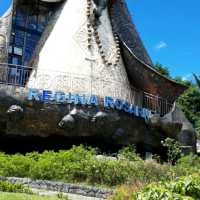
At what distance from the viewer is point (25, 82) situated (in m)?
20.7

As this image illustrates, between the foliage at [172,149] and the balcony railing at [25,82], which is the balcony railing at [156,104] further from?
the foliage at [172,149]

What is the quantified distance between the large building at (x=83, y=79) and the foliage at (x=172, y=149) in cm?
92

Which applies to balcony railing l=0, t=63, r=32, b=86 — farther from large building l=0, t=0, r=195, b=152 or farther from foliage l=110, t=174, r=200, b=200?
foliage l=110, t=174, r=200, b=200

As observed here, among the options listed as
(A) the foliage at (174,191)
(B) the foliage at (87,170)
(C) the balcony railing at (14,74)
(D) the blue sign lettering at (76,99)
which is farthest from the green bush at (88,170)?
(A) the foliage at (174,191)

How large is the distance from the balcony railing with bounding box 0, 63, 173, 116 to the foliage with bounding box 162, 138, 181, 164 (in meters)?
2.26

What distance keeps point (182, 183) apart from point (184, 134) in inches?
592

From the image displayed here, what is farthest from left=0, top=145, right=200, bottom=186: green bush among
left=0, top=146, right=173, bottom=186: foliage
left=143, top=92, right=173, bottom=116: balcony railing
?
left=143, top=92, right=173, bottom=116: balcony railing

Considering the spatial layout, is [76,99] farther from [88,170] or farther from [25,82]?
[88,170]

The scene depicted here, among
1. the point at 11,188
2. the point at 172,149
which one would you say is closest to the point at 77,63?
the point at 172,149

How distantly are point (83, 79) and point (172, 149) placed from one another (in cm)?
498

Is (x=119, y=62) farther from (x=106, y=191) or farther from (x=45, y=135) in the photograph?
(x=106, y=191)

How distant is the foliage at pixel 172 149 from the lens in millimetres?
19000

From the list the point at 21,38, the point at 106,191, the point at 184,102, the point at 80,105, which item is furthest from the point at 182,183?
the point at 184,102

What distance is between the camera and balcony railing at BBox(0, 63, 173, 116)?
66.5 feet
